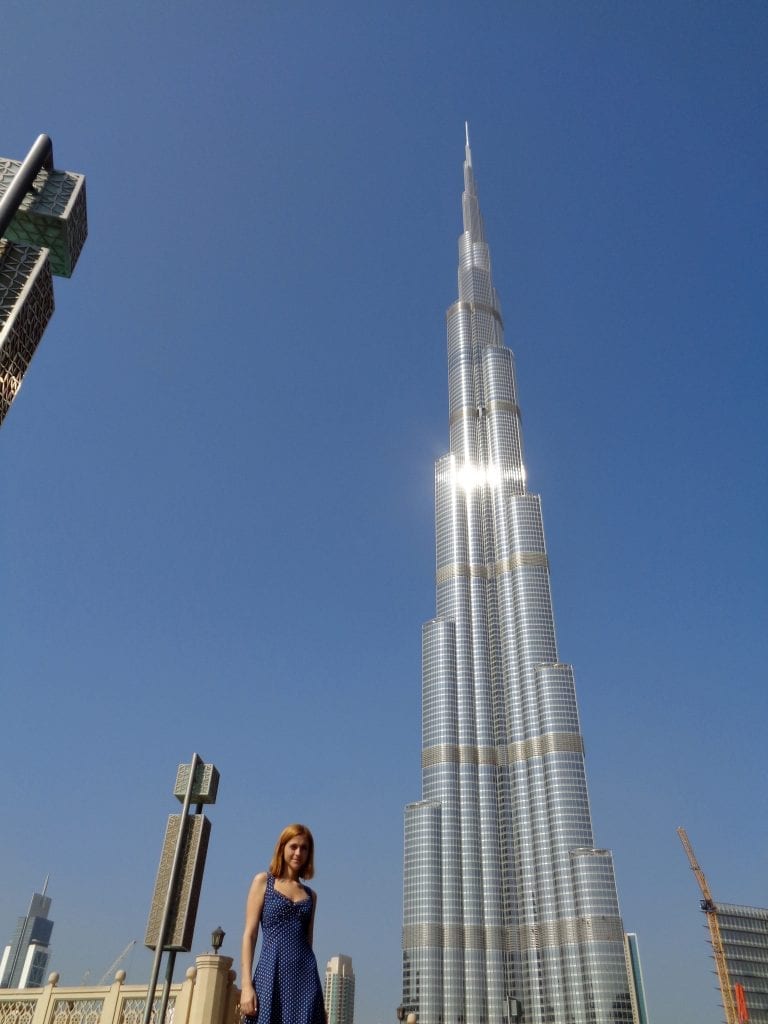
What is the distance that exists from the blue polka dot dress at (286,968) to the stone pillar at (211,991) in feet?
34.8

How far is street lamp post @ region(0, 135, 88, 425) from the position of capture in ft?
83.7

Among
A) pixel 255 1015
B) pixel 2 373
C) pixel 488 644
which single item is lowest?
pixel 255 1015

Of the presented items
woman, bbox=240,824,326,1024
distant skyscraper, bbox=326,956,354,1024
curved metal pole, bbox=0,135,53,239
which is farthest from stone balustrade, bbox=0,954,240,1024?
distant skyscraper, bbox=326,956,354,1024

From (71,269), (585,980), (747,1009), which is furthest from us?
(585,980)

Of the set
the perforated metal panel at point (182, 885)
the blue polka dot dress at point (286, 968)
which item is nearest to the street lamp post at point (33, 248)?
the perforated metal panel at point (182, 885)

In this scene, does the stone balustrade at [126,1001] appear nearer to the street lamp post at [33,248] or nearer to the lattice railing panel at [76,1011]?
the lattice railing panel at [76,1011]

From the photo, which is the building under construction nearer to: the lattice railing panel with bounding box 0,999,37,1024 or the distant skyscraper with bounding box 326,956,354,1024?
the lattice railing panel with bounding box 0,999,37,1024

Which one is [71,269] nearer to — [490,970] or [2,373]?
[2,373]

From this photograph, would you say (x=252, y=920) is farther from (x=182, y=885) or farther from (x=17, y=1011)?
(x=17, y=1011)

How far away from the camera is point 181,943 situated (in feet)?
38.9

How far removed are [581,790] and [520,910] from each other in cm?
2785

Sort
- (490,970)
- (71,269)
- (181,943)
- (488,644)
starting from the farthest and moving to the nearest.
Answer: (488,644) < (490,970) < (71,269) < (181,943)

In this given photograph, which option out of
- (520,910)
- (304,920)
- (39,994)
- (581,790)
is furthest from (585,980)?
(304,920)

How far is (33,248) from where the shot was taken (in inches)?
1078
